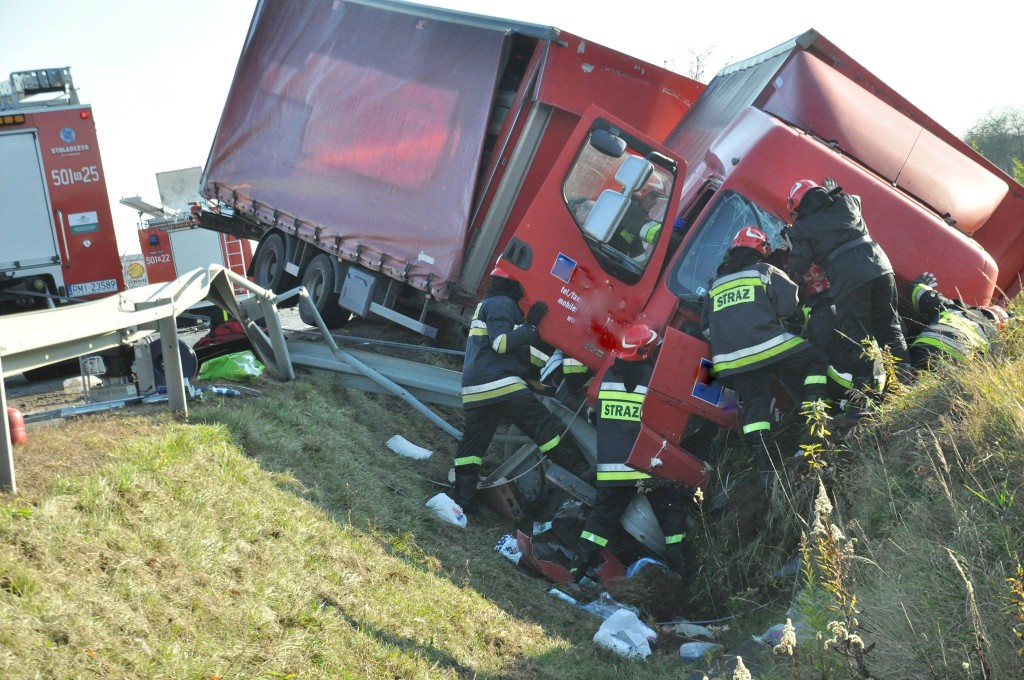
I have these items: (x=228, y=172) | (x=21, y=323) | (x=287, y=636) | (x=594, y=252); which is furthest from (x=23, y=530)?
(x=228, y=172)

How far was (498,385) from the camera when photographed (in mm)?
6891

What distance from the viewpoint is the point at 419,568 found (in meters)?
5.49

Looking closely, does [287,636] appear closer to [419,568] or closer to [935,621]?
[419,568]

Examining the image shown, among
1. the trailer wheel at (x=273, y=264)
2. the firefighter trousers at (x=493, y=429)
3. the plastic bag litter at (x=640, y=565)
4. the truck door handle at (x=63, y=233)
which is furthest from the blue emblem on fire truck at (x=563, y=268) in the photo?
the truck door handle at (x=63, y=233)

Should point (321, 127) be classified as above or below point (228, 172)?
above

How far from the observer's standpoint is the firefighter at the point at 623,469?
6078mm

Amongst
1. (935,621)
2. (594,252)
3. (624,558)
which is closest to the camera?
(935,621)

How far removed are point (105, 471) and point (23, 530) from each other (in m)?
0.77

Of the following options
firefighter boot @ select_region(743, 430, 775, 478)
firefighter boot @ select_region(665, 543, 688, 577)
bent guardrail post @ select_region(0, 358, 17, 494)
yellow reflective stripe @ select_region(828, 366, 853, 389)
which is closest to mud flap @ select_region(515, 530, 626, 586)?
firefighter boot @ select_region(665, 543, 688, 577)

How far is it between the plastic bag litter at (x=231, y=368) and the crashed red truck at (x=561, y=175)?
2046 mm

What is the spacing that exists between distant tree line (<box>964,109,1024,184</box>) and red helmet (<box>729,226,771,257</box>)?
17.9 m

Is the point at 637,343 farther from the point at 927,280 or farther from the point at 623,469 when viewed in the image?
the point at 927,280

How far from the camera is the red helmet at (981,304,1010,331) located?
617 centimetres

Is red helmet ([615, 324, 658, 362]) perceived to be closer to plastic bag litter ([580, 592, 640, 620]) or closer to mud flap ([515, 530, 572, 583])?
mud flap ([515, 530, 572, 583])
